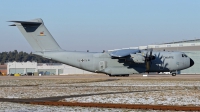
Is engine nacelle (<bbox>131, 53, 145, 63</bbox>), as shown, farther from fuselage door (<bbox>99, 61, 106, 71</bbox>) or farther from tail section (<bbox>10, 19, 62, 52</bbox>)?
tail section (<bbox>10, 19, 62, 52</bbox>)

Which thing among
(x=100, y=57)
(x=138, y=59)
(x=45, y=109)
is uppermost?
(x=100, y=57)

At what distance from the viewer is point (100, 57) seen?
52.9 meters

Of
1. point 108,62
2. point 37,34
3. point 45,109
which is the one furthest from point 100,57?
point 45,109

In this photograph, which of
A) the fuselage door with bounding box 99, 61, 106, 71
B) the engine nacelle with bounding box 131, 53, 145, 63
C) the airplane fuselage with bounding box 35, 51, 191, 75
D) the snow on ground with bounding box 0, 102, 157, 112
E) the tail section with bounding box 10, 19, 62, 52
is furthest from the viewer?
the fuselage door with bounding box 99, 61, 106, 71

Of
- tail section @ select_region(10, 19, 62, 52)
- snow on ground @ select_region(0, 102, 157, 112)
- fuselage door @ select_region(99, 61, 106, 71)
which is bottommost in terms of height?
snow on ground @ select_region(0, 102, 157, 112)

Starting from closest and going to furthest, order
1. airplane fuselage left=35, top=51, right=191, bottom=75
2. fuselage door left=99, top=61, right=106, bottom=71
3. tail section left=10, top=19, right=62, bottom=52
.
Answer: tail section left=10, top=19, right=62, bottom=52 < airplane fuselage left=35, top=51, right=191, bottom=75 < fuselage door left=99, top=61, right=106, bottom=71

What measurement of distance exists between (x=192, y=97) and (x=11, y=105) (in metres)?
10.4

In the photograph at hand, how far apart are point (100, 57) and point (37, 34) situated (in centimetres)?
856

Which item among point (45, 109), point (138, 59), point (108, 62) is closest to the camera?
point (45, 109)

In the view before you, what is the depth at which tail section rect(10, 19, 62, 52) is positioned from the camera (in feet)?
168

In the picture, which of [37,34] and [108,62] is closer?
[37,34]

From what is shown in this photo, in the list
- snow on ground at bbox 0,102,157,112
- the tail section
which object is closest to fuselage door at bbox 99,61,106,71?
the tail section

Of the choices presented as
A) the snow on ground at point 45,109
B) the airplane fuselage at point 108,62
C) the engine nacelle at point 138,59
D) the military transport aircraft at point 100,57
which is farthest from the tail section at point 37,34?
the snow on ground at point 45,109

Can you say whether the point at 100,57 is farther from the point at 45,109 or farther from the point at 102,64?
the point at 45,109
